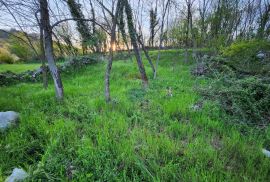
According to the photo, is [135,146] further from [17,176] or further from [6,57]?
[6,57]

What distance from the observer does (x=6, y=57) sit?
2730 centimetres

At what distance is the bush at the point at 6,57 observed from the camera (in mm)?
26850

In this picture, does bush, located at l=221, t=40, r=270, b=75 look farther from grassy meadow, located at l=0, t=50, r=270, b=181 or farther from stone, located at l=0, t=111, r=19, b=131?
stone, located at l=0, t=111, r=19, b=131

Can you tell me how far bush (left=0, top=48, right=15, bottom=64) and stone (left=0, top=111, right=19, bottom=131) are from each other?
2944cm

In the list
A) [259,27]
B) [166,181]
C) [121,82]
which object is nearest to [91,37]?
[121,82]

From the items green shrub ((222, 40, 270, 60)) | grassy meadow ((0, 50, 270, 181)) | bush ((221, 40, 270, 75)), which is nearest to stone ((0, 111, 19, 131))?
grassy meadow ((0, 50, 270, 181))

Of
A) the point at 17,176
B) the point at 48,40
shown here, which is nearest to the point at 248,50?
the point at 48,40

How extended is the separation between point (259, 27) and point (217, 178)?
1949 cm

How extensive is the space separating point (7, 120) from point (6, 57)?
100 ft

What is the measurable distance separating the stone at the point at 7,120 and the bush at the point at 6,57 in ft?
96.6

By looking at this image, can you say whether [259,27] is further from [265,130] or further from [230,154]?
[230,154]

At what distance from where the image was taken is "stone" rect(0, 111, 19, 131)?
3.37 meters

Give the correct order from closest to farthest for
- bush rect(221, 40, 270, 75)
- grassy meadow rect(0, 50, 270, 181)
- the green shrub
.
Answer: grassy meadow rect(0, 50, 270, 181) < bush rect(221, 40, 270, 75) < the green shrub

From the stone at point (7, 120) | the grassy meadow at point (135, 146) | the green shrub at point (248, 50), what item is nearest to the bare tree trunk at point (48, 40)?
the grassy meadow at point (135, 146)
